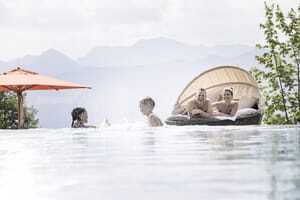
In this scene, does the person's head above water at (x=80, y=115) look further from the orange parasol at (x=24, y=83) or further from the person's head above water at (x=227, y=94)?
the orange parasol at (x=24, y=83)

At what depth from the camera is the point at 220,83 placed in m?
11.6

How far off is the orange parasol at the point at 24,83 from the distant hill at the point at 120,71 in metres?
75.5

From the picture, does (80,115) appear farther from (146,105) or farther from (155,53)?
(155,53)

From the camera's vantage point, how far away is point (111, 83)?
12075cm

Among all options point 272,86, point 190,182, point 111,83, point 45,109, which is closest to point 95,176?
point 190,182

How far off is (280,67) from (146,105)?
906 centimetres

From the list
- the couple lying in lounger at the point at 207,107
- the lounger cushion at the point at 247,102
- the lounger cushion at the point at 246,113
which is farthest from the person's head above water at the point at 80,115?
the lounger cushion at the point at 247,102

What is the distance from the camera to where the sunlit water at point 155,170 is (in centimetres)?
77

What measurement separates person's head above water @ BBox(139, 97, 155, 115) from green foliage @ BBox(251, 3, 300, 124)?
8.35m

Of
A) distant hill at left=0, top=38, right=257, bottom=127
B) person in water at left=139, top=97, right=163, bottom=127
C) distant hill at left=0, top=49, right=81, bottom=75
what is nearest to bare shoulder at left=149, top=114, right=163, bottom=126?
person in water at left=139, top=97, right=163, bottom=127

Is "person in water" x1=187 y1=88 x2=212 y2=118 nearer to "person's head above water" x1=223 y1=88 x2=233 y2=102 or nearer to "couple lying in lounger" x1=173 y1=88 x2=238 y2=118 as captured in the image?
"couple lying in lounger" x1=173 y1=88 x2=238 y2=118

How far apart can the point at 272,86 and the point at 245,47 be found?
143 meters

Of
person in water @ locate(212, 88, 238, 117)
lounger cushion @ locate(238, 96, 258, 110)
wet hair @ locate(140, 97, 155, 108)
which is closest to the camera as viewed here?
wet hair @ locate(140, 97, 155, 108)

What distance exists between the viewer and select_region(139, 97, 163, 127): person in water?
6102mm
